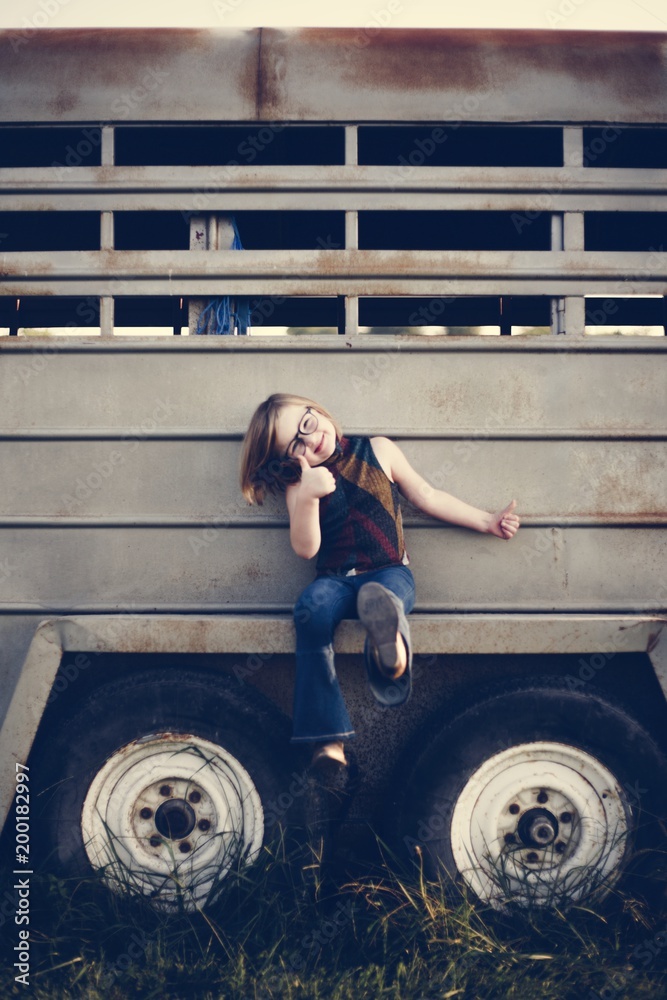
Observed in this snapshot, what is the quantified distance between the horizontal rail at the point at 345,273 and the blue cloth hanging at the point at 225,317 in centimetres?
6

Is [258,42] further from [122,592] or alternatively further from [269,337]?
[122,592]

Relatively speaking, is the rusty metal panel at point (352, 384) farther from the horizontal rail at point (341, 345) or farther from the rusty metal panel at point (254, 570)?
the rusty metal panel at point (254, 570)

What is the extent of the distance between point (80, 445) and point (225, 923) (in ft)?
5.25

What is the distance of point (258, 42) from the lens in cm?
258

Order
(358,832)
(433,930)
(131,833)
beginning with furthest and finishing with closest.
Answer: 1. (358,832)
2. (131,833)
3. (433,930)

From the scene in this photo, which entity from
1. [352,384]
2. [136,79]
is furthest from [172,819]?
[136,79]

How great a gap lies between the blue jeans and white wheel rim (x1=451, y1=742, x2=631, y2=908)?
483mm

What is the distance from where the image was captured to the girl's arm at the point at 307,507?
231cm

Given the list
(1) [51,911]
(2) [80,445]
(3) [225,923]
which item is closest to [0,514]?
(2) [80,445]

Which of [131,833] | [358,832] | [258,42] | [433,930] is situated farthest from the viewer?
[258,42]

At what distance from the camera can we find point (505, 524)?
2.39 meters

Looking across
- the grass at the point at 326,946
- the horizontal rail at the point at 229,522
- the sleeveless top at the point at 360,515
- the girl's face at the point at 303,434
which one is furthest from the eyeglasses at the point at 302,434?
the grass at the point at 326,946

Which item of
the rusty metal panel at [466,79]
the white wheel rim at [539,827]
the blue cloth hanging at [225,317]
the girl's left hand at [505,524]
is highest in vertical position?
the rusty metal panel at [466,79]

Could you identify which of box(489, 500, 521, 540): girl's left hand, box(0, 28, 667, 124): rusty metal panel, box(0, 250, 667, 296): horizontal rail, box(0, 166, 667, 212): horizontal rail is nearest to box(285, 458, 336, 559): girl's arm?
box(489, 500, 521, 540): girl's left hand
